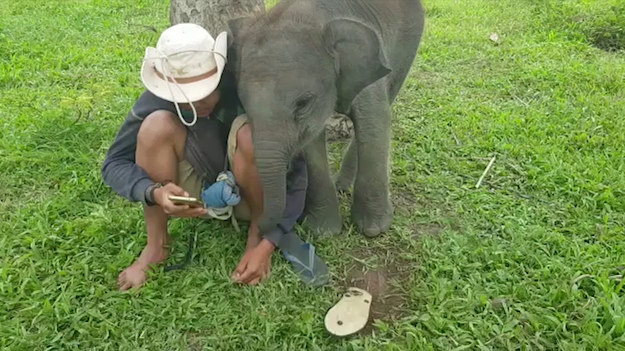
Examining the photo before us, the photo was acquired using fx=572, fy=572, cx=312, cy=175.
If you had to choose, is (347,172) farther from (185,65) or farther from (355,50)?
(185,65)

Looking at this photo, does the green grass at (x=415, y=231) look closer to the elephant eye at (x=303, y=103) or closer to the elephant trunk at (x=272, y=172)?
the elephant trunk at (x=272, y=172)

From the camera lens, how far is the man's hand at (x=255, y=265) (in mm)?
2529

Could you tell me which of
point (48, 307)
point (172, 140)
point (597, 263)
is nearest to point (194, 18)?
point (172, 140)

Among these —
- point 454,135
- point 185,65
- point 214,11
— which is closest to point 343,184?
point 454,135

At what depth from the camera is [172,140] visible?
2.43m

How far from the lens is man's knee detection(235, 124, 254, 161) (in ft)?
7.77

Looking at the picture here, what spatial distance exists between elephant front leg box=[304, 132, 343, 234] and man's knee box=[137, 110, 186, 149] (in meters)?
0.75

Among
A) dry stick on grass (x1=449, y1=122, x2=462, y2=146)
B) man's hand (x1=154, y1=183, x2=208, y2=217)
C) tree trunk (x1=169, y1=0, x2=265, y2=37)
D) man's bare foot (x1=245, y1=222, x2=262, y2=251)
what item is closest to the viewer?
man's hand (x1=154, y1=183, x2=208, y2=217)

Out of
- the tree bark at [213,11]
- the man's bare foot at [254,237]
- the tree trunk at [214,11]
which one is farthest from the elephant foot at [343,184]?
the tree trunk at [214,11]

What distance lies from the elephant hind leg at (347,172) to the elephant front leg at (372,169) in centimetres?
41

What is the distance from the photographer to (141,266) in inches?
101

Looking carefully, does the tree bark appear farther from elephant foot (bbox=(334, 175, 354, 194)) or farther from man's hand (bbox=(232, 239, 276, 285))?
man's hand (bbox=(232, 239, 276, 285))

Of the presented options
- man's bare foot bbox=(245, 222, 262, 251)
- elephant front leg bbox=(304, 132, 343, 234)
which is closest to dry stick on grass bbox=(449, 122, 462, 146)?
elephant front leg bbox=(304, 132, 343, 234)

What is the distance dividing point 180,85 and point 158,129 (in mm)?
253
